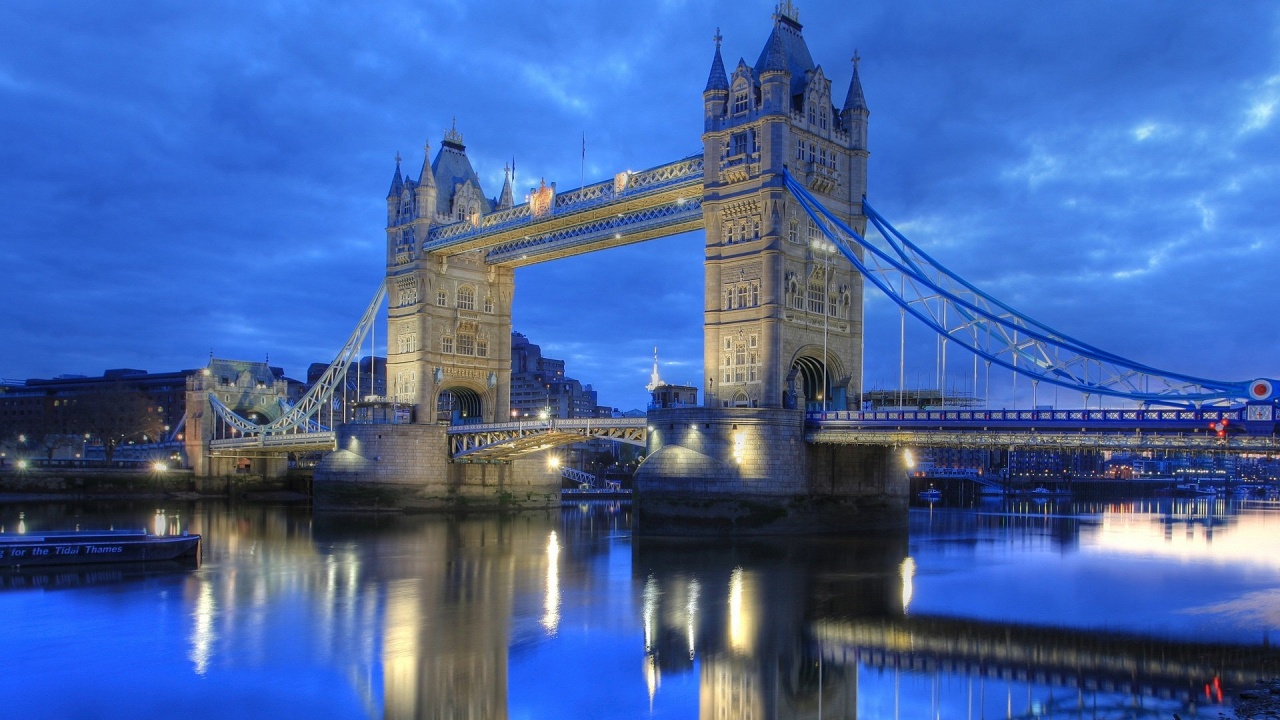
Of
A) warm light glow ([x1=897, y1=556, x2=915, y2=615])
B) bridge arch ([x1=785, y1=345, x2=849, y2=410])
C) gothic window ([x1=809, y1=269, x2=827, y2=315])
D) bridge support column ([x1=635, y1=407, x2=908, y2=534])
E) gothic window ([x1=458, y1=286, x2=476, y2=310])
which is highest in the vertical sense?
gothic window ([x1=458, y1=286, x2=476, y2=310])

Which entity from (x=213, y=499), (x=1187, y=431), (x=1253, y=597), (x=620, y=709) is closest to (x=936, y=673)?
(x=620, y=709)

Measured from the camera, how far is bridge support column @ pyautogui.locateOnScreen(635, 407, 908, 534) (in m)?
40.8

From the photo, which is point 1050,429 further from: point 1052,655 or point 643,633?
point 643,633

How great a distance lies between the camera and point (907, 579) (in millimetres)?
31828

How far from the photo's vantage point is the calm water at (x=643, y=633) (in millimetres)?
17391

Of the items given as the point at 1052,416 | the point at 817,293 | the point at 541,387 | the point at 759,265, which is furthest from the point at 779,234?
the point at 541,387

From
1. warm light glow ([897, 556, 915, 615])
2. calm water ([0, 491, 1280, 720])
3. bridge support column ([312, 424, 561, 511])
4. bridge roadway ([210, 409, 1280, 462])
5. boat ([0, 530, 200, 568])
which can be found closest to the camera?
calm water ([0, 491, 1280, 720])

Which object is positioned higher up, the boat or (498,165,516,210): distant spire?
(498,165,516,210): distant spire

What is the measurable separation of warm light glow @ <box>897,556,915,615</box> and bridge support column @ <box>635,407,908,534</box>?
18.4 ft

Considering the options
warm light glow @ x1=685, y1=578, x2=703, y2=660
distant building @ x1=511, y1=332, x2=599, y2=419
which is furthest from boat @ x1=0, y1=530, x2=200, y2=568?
distant building @ x1=511, y1=332, x2=599, y2=419

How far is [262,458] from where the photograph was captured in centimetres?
Result: 8162

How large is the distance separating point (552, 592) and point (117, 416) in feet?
317

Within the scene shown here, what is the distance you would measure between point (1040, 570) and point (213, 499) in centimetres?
6195

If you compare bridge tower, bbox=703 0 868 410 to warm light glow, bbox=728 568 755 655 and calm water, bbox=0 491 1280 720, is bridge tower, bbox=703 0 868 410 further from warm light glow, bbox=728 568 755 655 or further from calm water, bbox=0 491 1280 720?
warm light glow, bbox=728 568 755 655
